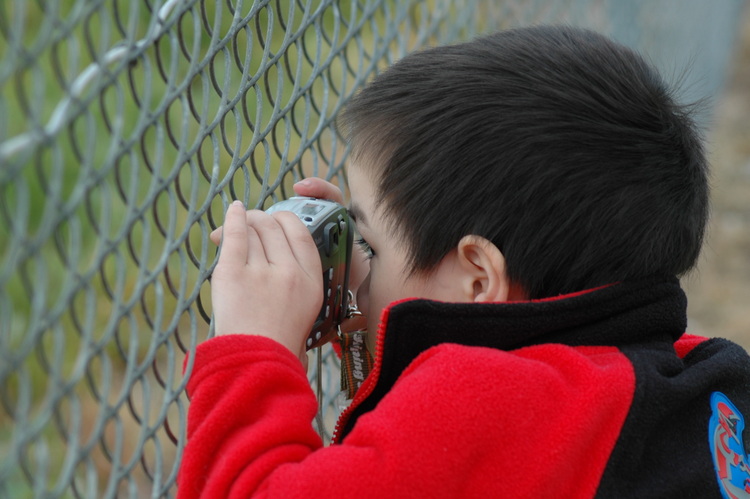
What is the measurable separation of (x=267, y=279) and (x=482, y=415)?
0.34 metres

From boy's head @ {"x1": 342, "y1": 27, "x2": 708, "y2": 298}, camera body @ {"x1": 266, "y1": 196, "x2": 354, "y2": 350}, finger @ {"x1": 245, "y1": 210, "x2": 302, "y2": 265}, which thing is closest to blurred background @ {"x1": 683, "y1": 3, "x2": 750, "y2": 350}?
boy's head @ {"x1": 342, "y1": 27, "x2": 708, "y2": 298}

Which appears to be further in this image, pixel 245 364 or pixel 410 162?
pixel 410 162

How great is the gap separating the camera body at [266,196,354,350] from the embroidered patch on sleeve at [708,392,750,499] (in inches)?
21.4

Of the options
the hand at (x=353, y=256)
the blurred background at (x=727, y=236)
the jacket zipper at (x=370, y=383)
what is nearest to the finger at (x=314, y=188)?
the hand at (x=353, y=256)

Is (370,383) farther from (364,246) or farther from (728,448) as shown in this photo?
(728,448)

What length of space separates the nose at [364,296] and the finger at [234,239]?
25 cm

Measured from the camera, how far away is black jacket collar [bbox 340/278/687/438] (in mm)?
1217

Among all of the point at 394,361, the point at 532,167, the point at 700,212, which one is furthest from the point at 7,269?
the point at 700,212

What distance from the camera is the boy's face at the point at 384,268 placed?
1321 mm

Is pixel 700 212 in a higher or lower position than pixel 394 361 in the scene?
higher

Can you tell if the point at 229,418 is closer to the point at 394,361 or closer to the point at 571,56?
the point at 394,361

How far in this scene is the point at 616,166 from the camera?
1.28 m

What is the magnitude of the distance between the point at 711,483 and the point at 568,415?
0.86 feet

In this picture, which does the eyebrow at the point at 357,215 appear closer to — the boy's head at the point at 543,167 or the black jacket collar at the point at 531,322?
the boy's head at the point at 543,167
